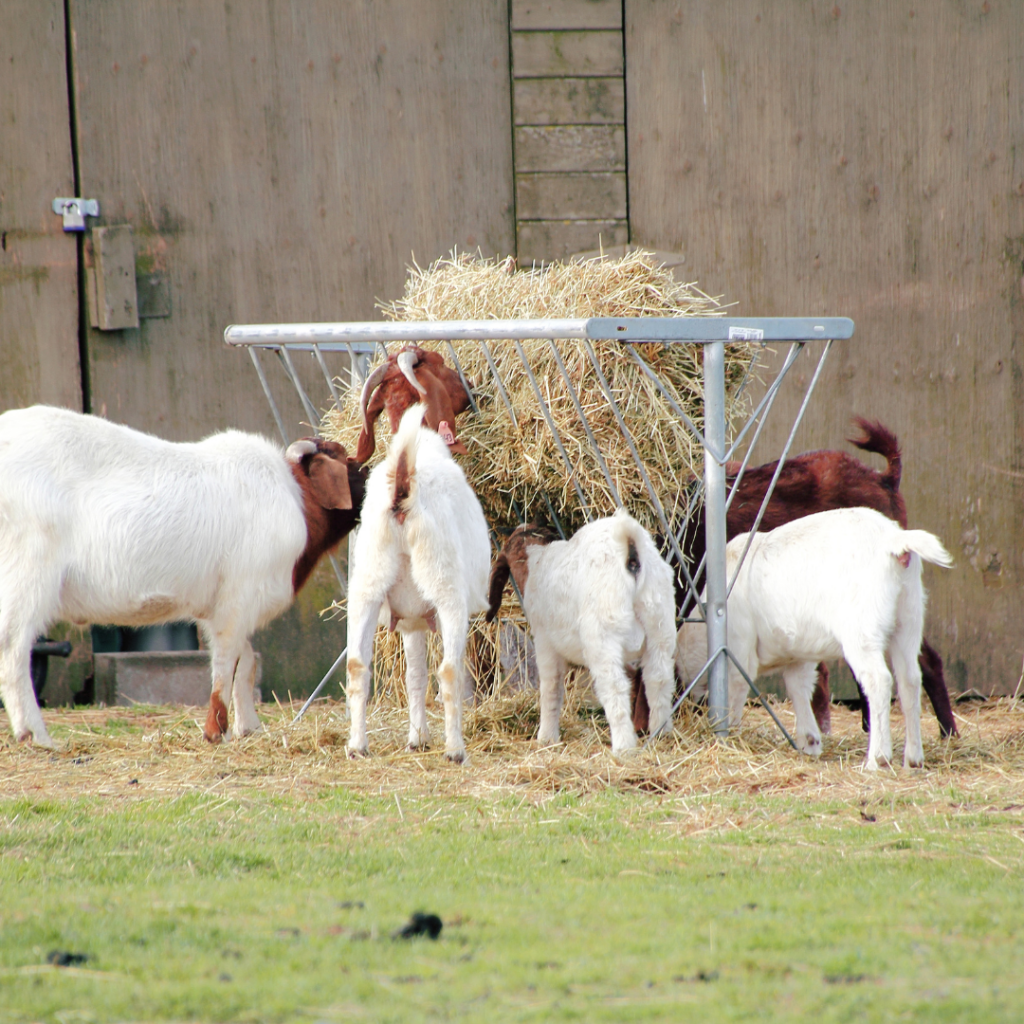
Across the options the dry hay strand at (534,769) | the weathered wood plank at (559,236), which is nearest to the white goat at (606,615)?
the dry hay strand at (534,769)

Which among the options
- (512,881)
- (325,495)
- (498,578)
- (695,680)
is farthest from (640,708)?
(512,881)

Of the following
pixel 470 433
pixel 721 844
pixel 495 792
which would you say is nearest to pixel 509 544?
pixel 470 433

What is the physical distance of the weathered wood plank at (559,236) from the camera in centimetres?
859

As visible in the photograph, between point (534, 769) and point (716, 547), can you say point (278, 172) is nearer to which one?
point (716, 547)

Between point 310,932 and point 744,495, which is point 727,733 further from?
point 310,932

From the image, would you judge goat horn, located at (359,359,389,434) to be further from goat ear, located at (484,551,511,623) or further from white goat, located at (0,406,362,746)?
goat ear, located at (484,551,511,623)

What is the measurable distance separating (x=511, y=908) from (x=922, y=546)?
2571mm

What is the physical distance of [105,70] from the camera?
8336 mm

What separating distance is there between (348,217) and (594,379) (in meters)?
2.73

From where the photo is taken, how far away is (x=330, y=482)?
21.1 feet

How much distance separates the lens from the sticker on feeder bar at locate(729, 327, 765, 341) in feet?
19.3

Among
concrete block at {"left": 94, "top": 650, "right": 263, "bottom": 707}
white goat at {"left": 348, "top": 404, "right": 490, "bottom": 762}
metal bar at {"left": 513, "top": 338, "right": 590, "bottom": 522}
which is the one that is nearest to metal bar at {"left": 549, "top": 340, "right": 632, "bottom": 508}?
metal bar at {"left": 513, "top": 338, "right": 590, "bottom": 522}

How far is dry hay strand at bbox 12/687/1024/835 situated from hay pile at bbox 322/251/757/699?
3.34ft

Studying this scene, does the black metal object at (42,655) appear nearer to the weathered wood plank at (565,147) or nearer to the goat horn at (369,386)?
the goat horn at (369,386)
